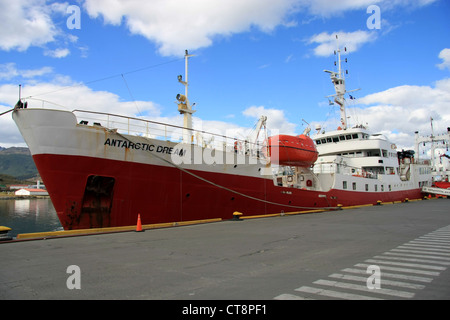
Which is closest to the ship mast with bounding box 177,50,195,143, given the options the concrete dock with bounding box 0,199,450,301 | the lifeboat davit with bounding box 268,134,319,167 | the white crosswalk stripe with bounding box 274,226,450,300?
the lifeboat davit with bounding box 268,134,319,167

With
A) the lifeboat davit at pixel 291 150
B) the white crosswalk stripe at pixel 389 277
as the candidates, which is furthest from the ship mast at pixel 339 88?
the white crosswalk stripe at pixel 389 277

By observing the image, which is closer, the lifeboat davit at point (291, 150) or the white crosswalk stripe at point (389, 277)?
the white crosswalk stripe at point (389, 277)

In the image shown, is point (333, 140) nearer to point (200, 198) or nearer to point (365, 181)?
point (365, 181)

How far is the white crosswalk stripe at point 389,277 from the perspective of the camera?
12.9ft

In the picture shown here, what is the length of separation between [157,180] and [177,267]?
683cm

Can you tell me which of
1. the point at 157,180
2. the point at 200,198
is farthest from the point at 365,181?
the point at 157,180

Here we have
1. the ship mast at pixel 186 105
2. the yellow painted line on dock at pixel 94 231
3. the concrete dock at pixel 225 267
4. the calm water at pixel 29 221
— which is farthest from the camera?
the calm water at pixel 29 221

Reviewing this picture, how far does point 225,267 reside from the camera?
5.60 meters

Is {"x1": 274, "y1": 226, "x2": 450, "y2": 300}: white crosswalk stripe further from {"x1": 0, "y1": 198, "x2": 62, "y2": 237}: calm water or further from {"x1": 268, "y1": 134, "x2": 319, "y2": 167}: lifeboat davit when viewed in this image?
{"x1": 0, "y1": 198, "x2": 62, "y2": 237}: calm water

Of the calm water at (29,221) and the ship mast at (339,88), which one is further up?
the ship mast at (339,88)

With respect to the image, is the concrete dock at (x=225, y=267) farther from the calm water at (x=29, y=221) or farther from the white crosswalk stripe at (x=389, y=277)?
the calm water at (x=29, y=221)

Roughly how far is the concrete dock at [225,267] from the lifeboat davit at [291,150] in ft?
29.0

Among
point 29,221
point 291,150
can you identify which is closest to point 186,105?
point 291,150

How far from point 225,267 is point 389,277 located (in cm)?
273
